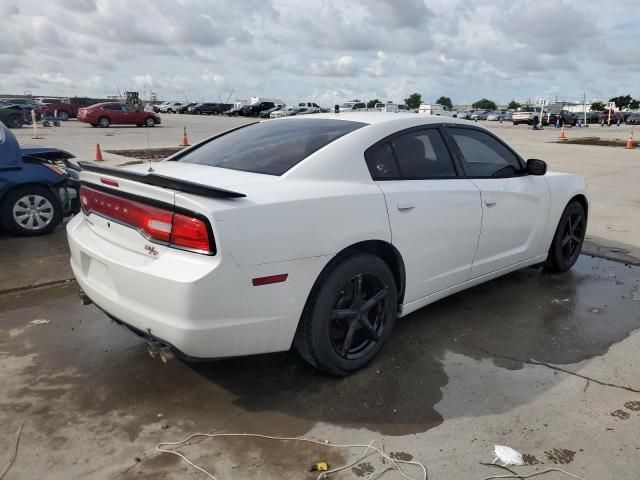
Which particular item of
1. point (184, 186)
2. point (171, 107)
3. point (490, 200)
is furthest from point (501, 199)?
point (171, 107)

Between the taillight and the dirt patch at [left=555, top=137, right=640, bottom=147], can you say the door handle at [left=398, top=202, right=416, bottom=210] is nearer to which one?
the taillight

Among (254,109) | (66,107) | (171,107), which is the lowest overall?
(66,107)

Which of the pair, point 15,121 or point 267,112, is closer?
point 15,121

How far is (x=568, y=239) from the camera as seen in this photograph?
5250 millimetres

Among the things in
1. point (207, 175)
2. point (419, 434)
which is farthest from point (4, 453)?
point (419, 434)

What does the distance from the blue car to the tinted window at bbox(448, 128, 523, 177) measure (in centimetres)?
417

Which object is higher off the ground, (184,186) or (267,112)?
(267,112)

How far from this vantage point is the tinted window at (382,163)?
3309mm

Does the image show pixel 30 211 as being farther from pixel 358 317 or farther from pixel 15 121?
pixel 15 121

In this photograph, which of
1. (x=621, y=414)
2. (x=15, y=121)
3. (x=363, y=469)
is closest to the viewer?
(x=363, y=469)

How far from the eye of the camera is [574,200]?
17.1ft

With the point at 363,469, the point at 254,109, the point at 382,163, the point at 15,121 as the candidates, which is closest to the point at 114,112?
the point at 15,121

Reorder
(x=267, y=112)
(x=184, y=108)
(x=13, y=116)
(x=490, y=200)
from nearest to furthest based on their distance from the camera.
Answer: (x=490, y=200), (x=13, y=116), (x=267, y=112), (x=184, y=108)

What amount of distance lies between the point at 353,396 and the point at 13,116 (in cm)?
3057
